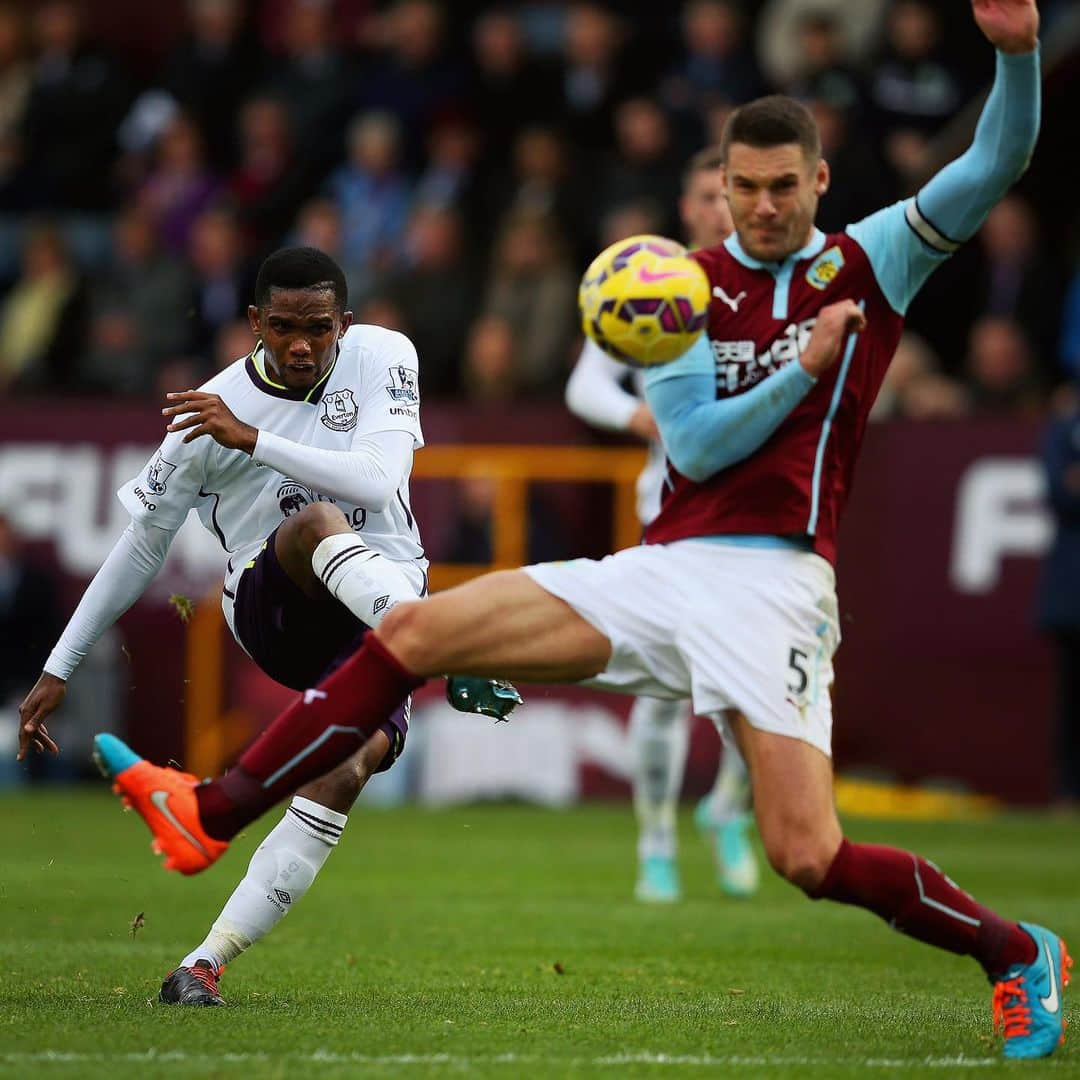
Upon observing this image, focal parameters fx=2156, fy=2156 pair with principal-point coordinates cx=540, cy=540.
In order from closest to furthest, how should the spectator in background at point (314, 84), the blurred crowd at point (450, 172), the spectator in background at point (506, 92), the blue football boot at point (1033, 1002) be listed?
the blue football boot at point (1033, 1002) → the blurred crowd at point (450, 172) → the spectator in background at point (506, 92) → the spectator in background at point (314, 84)

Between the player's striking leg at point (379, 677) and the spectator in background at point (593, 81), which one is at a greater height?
the spectator in background at point (593, 81)

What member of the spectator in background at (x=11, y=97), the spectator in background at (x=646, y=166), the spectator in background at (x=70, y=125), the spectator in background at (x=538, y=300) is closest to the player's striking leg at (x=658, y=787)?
the spectator in background at (x=538, y=300)

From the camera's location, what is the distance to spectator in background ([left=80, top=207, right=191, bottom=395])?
1717 centimetres

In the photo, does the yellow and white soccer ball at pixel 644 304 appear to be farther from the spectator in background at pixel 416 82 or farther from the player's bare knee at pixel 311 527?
the spectator in background at pixel 416 82

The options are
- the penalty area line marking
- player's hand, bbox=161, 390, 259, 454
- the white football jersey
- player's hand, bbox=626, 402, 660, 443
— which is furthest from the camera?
player's hand, bbox=626, 402, 660, 443

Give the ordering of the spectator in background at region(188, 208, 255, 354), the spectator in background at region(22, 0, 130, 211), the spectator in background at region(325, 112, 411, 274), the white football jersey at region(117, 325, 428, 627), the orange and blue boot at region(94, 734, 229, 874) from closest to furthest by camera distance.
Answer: the orange and blue boot at region(94, 734, 229, 874)
the white football jersey at region(117, 325, 428, 627)
the spectator in background at region(325, 112, 411, 274)
the spectator in background at region(188, 208, 255, 354)
the spectator in background at region(22, 0, 130, 211)

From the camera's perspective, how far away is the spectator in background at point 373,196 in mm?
16828

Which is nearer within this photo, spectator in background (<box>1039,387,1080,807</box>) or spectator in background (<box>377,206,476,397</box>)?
spectator in background (<box>1039,387,1080,807</box>)

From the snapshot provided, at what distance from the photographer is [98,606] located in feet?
21.4

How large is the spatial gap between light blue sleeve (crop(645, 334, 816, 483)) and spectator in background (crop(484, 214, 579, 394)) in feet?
33.8

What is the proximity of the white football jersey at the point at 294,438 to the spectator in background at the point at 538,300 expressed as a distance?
9.17 metres

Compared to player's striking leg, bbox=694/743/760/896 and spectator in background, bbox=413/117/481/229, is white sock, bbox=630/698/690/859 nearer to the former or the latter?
player's striking leg, bbox=694/743/760/896

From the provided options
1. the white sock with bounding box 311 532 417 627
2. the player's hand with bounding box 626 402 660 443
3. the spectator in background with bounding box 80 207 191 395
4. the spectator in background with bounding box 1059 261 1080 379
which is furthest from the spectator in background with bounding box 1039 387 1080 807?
the white sock with bounding box 311 532 417 627

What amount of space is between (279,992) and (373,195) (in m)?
11.3
